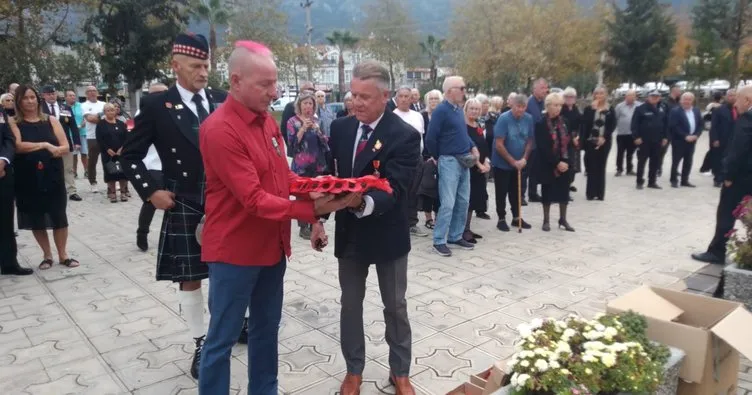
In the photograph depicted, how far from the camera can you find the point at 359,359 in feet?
11.1

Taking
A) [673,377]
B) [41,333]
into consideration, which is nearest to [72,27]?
[41,333]

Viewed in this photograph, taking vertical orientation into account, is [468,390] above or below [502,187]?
below

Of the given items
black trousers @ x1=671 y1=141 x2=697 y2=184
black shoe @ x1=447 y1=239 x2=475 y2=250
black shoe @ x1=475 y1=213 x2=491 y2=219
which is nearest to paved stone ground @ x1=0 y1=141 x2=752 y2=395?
black shoe @ x1=447 y1=239 x2=475 y2=250

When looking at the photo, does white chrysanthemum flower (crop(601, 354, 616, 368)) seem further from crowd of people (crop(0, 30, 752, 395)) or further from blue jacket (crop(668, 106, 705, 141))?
blue jacket (crop(668, 106, 705, 141))

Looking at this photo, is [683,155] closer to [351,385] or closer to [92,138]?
[351,385]

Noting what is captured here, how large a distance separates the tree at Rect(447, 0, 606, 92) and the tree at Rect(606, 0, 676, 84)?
5.06 feet

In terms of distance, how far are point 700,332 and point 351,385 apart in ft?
6.55

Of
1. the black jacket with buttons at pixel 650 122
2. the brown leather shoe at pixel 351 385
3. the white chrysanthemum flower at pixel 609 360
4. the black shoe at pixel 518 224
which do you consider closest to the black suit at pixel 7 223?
the brown leather shoe at pixel 351 385

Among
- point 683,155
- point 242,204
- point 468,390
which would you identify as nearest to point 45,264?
point 242,204

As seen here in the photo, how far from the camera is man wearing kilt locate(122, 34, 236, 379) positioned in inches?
132

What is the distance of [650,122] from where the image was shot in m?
10.9

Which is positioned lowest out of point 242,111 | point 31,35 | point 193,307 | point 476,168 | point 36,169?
point 193,307

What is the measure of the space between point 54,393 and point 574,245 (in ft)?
19.4

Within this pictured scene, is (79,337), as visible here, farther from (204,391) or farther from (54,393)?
(204,391)
